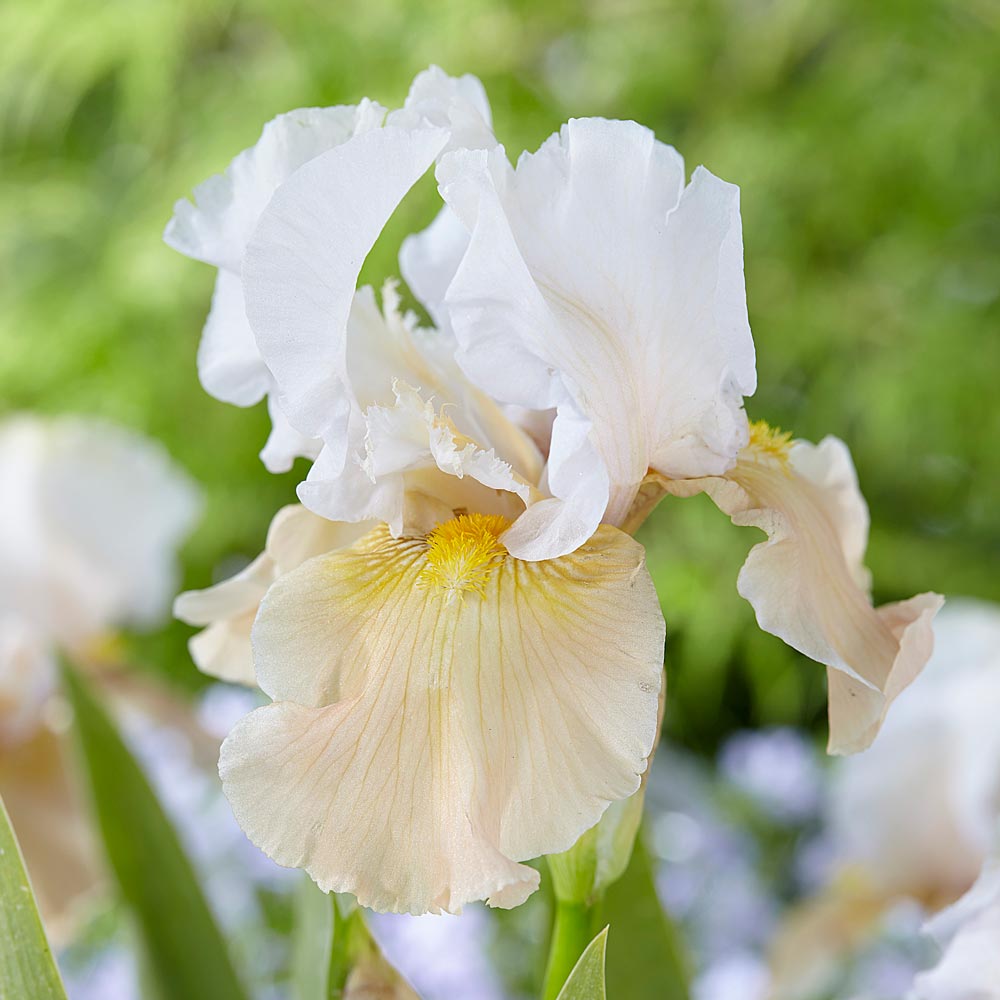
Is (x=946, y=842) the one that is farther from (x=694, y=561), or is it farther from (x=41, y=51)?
(x=41, y=51)

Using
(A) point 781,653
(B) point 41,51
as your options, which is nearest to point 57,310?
(B) point 41,51

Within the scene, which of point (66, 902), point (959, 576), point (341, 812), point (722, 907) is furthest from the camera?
point (959, 576)

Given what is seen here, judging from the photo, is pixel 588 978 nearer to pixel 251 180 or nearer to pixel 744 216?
pixel 251 180

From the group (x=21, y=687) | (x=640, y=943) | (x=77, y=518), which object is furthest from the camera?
(x=77, y=518)

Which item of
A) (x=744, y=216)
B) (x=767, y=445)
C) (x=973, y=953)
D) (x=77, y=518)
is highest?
(x=767, y=445)

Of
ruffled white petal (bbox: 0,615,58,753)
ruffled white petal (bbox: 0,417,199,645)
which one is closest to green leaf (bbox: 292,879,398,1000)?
ruffled white petal (bbox: 0,615,58,753)

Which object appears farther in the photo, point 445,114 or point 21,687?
point 21,687

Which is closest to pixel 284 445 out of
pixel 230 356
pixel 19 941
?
pixel 230 356
